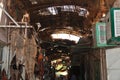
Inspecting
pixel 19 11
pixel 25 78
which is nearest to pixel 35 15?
pixel 19 11

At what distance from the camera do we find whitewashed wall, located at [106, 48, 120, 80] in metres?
7.71

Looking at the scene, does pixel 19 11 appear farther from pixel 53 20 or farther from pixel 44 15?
pixel 53 20

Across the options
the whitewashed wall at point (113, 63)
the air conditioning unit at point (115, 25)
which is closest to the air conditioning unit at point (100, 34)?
the whitewashed wall at point (113, 63)

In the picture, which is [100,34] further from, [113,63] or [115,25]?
[115,25]

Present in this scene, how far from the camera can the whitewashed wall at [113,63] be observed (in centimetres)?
771

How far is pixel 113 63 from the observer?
25.7 ft

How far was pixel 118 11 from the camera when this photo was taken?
6273mm

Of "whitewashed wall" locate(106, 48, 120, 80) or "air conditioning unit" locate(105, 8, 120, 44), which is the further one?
"whitewashed wall" locate(106, 48, 120, 80)

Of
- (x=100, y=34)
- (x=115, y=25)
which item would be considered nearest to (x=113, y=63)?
(x=100, y=34)

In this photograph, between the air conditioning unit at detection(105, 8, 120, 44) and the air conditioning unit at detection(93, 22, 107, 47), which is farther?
the air conditioning unit at detection(93, 22, 107, 47)

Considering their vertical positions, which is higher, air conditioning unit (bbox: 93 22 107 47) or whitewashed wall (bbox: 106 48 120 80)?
air conditioning unit (bbox: 93 22 107 47)

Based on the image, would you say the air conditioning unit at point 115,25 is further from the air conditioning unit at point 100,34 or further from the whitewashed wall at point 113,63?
the whitewashed wall at point 113,63

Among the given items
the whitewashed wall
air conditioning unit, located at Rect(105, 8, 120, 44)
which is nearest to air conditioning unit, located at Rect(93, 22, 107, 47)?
the whitewashed wall

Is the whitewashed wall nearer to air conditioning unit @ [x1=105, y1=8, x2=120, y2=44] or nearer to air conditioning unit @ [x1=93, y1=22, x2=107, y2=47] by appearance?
air conditioning unit @ [x1=93, y1=22, x2=107, y2=47]
